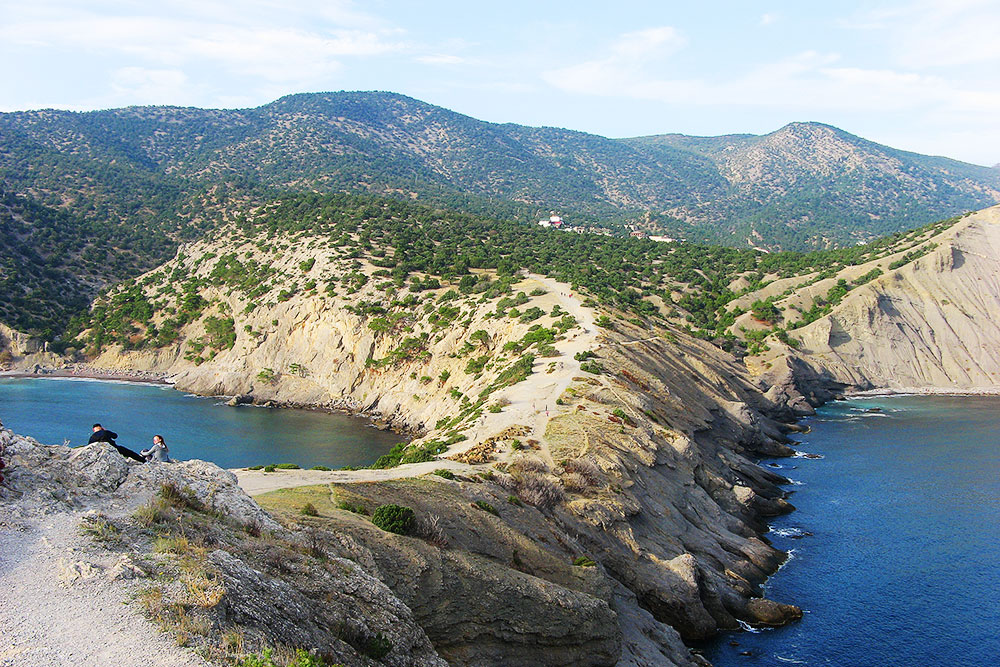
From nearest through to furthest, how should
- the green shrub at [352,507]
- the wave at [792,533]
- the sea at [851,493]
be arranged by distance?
the green shrub at [352,507], the sea at [851,493], the wave at [792,533]

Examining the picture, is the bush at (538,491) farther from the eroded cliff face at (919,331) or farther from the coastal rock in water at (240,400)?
the eroded cliff face at (919,331)

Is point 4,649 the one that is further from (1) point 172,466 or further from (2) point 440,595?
(2) point 440,595

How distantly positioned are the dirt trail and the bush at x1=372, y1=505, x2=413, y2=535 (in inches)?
247

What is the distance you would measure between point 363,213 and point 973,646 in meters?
105

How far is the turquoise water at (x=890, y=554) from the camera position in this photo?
111 feet

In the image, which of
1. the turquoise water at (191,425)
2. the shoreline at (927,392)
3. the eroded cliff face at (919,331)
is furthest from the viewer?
the eroded cliff face at (919,331)

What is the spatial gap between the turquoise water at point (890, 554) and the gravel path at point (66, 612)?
95.8 feet

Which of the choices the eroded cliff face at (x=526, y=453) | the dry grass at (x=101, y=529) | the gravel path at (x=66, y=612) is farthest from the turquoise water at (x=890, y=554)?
the gravel path at (x=66, y=612)

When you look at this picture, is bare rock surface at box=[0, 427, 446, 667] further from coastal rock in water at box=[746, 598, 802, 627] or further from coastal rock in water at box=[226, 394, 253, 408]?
coastal rock in water at box=[226, 394, 253, 408]

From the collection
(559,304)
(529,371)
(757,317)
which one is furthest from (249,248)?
(757,317)

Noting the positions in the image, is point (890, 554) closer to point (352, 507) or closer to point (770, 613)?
point (770, 613)

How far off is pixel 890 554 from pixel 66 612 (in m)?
47.3

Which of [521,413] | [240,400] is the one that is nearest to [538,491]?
[521,413]

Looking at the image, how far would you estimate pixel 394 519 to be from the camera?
22.7 m
